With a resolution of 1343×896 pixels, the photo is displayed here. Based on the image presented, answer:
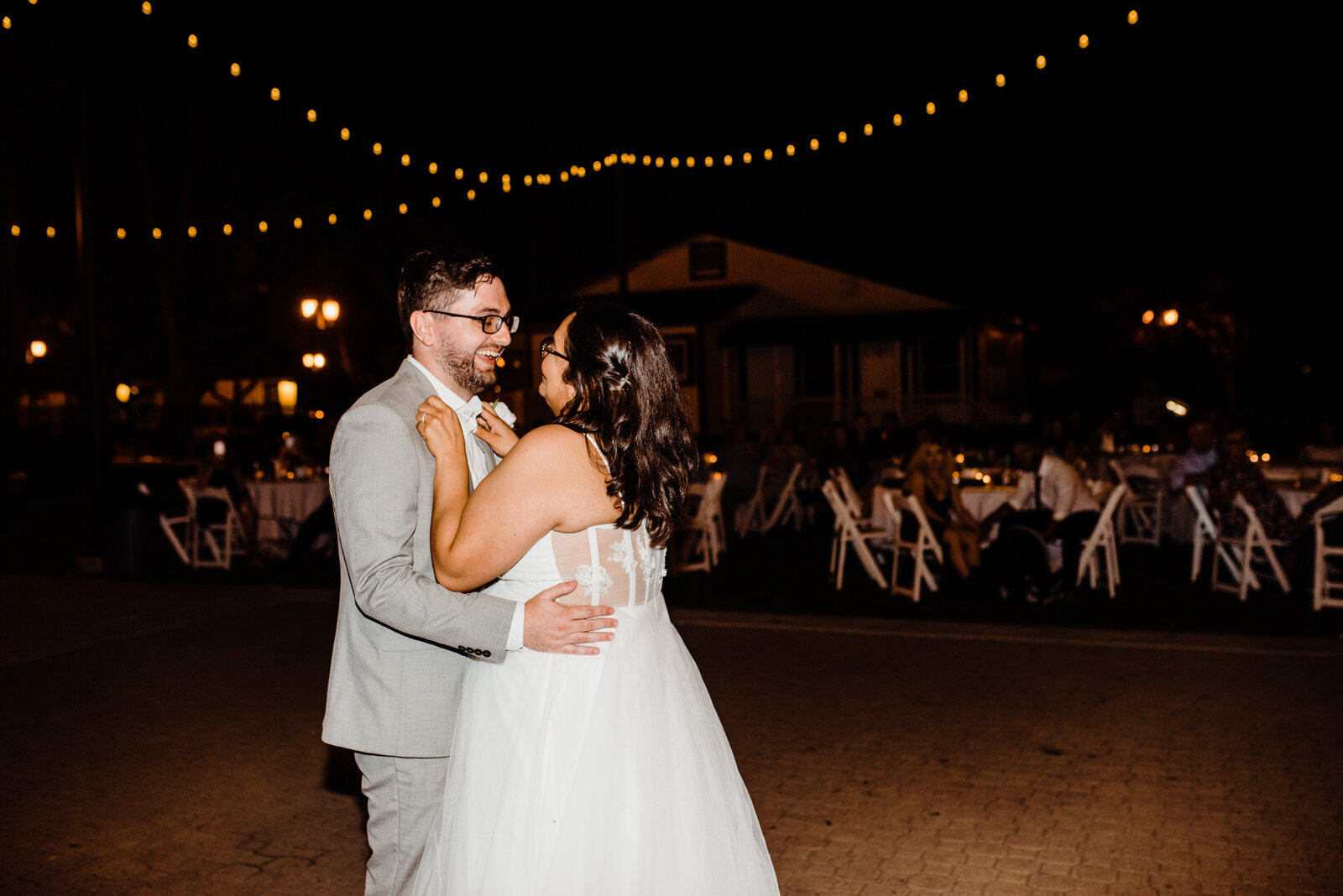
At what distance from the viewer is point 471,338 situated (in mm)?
2713

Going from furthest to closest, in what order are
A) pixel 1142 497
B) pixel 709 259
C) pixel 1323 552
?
pixel 709 259 → pixel 1142 497 → pixel 1323 552

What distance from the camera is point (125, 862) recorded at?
166 inches

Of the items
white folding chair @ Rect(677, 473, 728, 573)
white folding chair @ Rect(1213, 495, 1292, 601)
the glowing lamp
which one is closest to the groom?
white folding chair @ Rect(1213, 495, 1292, 601)

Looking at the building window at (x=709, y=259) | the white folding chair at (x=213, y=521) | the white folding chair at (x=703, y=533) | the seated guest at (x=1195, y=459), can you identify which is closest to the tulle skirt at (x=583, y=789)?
the white folding chair at (x=703, y=533)

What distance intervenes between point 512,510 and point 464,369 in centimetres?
51

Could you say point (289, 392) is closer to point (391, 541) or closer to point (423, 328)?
point (423, 328)

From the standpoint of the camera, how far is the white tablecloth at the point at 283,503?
12.6 meters

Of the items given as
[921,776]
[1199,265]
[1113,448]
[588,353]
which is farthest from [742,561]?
[1199,265]

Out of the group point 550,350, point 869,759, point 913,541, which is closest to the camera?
point 550,350

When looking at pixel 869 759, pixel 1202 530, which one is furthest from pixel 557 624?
pixel 1202 530

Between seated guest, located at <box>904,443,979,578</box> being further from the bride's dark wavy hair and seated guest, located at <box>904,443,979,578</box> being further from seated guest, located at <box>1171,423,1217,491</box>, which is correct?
the bride's dark wavy hair

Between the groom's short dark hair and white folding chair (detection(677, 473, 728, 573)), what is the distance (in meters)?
8.63

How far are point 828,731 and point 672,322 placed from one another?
23229mm

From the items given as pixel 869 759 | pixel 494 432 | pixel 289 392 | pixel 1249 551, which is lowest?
pixel 869 759
